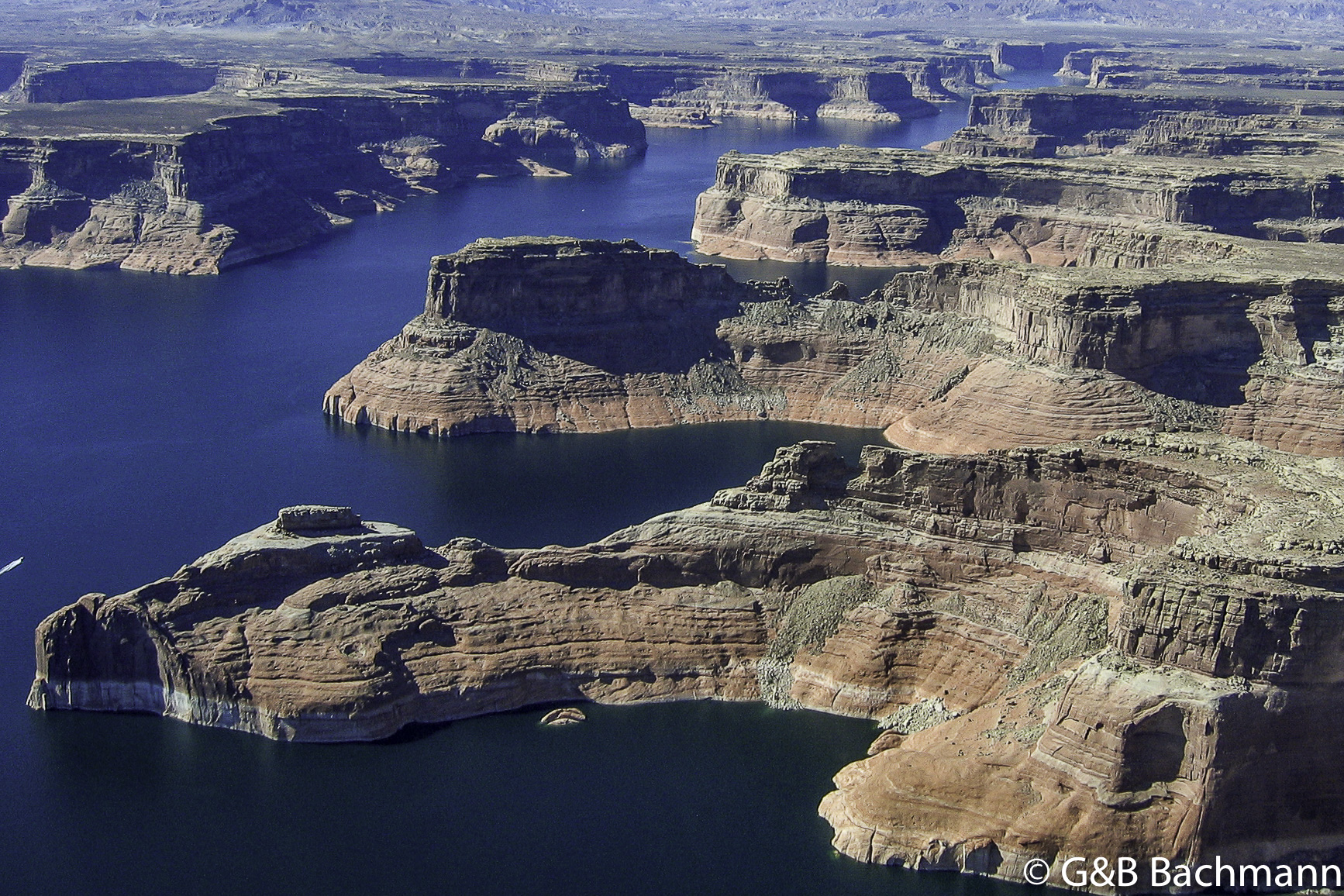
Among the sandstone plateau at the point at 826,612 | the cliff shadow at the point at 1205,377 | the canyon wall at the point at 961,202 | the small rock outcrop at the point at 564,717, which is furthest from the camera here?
the canyon wall at the point at 961,202

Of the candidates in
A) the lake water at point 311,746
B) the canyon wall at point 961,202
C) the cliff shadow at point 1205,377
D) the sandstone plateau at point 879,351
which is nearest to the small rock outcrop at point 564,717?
the lake water at point 311,746

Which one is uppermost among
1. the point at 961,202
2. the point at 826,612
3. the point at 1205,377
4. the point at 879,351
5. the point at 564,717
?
the point at 826,612

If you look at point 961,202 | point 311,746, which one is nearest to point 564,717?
point 311,746

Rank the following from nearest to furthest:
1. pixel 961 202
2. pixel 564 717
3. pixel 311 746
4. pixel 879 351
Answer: pixel 311 746
pixel 564 717
pixel 879 351
pixel 961 202

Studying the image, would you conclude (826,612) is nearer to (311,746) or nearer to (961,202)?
(311,746)

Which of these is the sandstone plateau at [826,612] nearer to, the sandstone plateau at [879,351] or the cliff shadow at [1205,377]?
the sandstone plateau at [879,351]

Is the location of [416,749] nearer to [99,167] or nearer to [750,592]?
[750,592]
